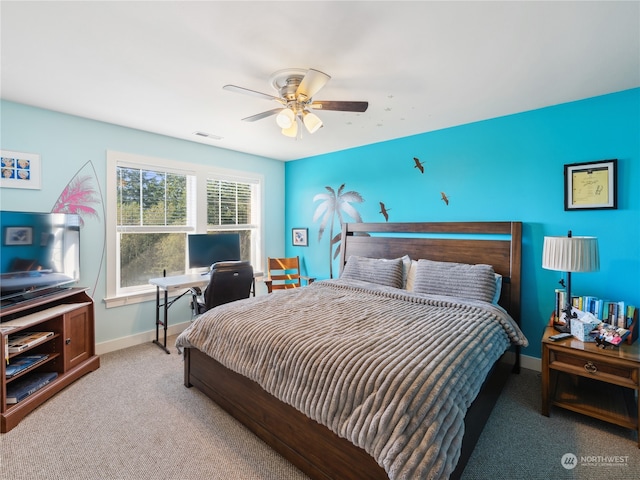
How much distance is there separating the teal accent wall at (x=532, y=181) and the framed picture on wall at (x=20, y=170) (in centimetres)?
274

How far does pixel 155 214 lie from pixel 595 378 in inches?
170

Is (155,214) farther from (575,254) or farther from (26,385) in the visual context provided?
(575,254)

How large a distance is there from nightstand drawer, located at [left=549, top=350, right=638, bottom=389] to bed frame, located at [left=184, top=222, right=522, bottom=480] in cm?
38

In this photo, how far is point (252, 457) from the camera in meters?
1.82

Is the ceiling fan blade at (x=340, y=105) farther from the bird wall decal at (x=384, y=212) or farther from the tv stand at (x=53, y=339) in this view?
the tv stand at (x=53, y=339)

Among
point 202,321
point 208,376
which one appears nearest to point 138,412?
point 208,376

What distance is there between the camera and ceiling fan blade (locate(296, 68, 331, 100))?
72.4 inches

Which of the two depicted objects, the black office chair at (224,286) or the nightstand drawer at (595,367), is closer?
the nightstand drawer at (595,367)

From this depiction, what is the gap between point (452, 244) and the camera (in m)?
3.24

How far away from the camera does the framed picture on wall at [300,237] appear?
484 centimetres

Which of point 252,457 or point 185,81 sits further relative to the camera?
point 185,81

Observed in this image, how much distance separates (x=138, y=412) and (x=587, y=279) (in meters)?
3.71

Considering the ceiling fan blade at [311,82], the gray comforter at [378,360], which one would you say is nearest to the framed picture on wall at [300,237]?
the gray comforter at [378,360]

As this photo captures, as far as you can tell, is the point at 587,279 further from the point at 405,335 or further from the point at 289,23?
the point at 289,23
